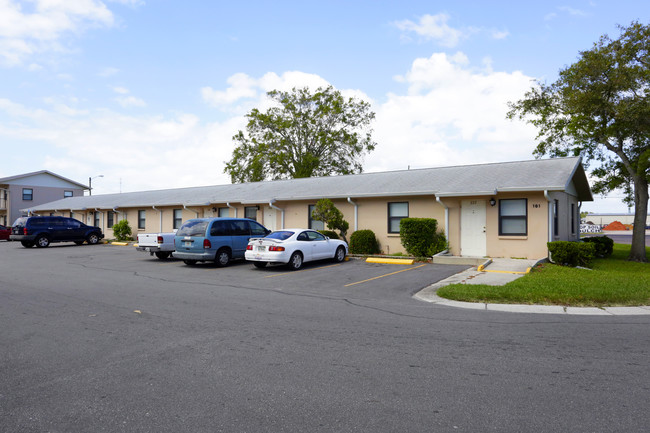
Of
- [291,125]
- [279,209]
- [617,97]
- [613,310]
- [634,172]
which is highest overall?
[291,125]

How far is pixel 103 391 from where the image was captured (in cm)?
410

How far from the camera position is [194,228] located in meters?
15.5

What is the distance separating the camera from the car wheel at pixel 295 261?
14352 mm

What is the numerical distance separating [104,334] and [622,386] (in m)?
6.41

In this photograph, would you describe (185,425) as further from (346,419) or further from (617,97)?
(617,97)

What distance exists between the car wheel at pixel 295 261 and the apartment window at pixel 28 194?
4817 cm

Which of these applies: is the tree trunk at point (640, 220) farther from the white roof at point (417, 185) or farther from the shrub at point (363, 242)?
the shrub at point (363, 242)

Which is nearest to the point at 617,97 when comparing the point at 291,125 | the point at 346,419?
the point at 346,419

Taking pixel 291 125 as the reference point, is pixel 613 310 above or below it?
below

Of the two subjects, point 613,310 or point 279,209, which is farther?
point 279,209

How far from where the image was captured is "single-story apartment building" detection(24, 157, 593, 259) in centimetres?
1603

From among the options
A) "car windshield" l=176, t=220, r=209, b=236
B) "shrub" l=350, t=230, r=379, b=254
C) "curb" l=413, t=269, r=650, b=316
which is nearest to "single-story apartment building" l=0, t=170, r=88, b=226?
"car windshield" l=176, t=220, r=209, b=236

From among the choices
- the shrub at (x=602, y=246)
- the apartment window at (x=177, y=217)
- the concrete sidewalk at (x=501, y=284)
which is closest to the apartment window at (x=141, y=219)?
the apartment window at (x=177, y=217)

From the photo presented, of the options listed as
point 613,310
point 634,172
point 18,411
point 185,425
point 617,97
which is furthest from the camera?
point 634,172
